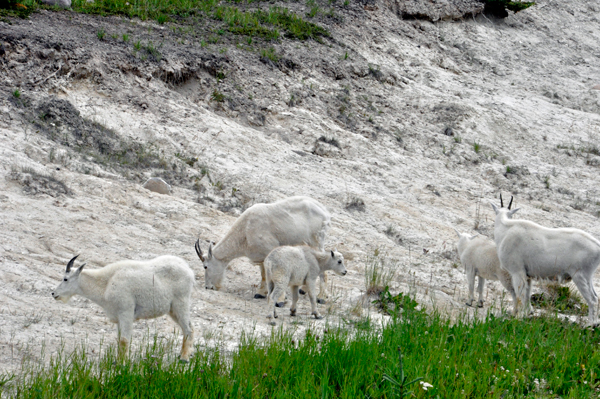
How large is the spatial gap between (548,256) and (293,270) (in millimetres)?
3690

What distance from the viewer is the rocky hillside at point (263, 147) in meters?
9.16

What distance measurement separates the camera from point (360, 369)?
17.5 ft

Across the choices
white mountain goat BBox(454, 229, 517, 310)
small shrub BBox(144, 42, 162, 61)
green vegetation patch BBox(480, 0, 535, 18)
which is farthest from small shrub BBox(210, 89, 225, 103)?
green vegetation patch BBox(480, 0, 535, 18)

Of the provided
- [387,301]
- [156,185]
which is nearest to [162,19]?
[156,185]

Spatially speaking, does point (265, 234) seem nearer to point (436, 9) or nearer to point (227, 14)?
point (227, 14)

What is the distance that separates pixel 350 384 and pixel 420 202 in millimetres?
10075

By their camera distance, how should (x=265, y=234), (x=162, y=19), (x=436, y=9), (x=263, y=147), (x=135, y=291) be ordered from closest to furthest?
(x=135, y=291)
(x=265, y=234)
(x=263, y=147)
(x=162, y=19)
(x=436, y=9)

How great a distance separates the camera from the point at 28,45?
Result: 14.4 m

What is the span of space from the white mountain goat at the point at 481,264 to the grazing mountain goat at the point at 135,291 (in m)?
5.25

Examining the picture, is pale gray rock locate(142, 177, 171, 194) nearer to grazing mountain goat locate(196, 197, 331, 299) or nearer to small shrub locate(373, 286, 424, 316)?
grazing mountain goat locate(196, 197, 331, 299)

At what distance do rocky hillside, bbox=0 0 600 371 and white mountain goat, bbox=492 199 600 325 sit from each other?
1240mm

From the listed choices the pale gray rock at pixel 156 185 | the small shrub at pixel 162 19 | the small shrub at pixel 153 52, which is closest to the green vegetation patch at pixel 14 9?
the small shrub at pixel 153 52

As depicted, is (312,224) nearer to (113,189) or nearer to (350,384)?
(113,189)

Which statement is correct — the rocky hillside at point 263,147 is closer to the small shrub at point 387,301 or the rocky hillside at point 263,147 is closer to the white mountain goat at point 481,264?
the small shrub at point 387,301
